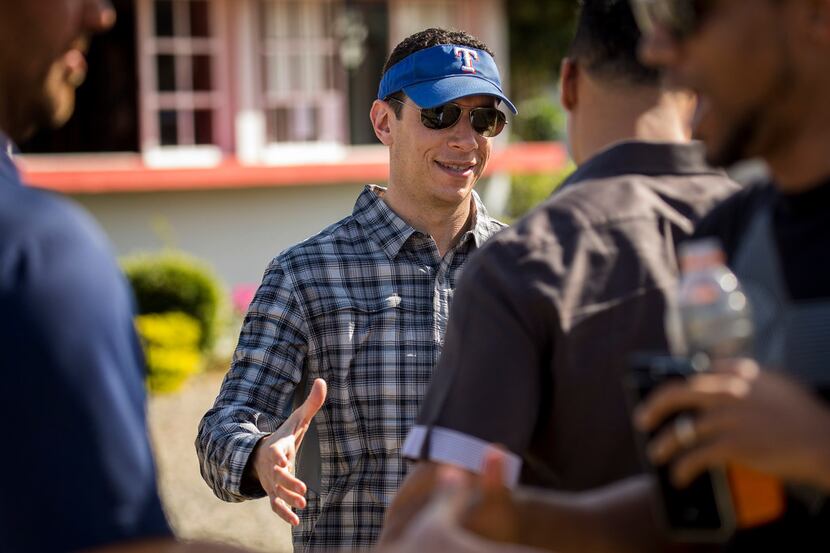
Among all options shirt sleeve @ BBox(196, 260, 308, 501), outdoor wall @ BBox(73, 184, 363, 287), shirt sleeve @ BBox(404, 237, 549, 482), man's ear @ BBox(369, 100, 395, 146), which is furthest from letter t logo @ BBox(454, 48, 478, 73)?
outdoor wall @ BBox(73, 184, 363, 287)

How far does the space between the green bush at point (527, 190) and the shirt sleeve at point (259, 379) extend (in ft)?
35.3

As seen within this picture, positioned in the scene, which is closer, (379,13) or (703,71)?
(703,71)

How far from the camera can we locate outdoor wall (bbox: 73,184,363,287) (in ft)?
39.1

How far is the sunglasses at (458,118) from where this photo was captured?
158 inches

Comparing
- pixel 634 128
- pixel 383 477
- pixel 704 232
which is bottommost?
pixel 383 477

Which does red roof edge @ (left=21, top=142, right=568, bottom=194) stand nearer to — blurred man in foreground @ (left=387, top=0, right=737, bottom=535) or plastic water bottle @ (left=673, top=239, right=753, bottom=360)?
blurred man in foreground @ (left=387, top=0, right=737, bottom=535)

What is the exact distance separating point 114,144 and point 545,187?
5.08 meters

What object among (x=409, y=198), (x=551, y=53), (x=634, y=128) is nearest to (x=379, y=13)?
(x=551, y=53)

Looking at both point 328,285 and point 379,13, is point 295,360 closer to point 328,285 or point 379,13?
point 328,285

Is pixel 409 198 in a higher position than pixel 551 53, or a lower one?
lower

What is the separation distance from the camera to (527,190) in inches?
564

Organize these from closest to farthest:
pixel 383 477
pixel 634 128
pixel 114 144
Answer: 1. pixel 634 128
2. pixel 383 477
3. pixel 114 144

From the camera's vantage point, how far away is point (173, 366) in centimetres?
1047

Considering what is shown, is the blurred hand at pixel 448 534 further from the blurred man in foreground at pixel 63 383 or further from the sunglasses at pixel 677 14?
the sunglasses at pixel 677 14
